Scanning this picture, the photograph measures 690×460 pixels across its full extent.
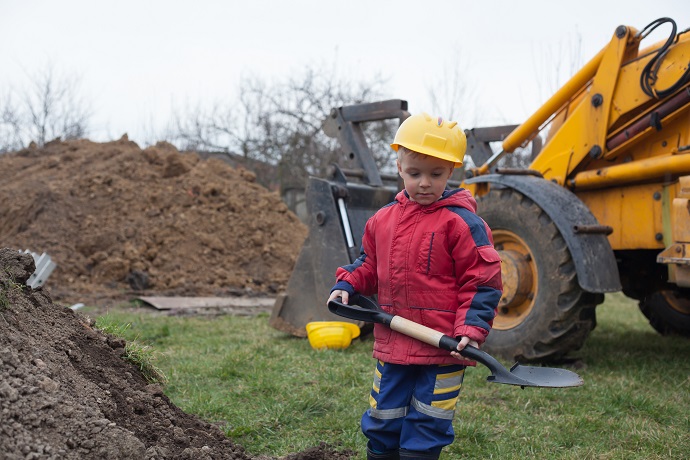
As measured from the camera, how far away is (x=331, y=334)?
5664 millimetres

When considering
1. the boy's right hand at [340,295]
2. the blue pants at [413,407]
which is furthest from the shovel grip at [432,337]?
the boy's right hand at [340,295]

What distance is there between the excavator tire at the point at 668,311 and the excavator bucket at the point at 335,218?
2.73m

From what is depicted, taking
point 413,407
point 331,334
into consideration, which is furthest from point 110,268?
point 413,407

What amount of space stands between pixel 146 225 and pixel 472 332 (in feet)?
31.1

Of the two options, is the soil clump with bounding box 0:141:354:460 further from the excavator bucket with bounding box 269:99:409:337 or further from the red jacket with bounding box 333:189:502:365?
the excavator bucket with bounding box 269:99:409:337

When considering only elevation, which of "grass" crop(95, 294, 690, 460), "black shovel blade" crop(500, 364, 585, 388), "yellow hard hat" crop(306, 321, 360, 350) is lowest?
"grass" crop(95, 294, 690, 460)

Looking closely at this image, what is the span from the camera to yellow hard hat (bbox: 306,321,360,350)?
5.64 meters

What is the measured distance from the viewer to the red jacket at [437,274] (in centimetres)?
259

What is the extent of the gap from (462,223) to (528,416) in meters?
1.78

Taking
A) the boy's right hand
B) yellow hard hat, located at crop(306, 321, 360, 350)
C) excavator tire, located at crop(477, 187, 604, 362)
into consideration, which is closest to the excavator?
excavator tire, located at crop(477, 187, 604, 362)

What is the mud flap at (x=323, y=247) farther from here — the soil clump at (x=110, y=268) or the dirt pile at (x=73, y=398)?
the dirt pile at (x=73, y=398)

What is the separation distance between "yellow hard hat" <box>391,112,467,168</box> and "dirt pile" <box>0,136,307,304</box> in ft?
23.3

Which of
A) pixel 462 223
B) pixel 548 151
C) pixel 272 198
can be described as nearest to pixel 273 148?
pixel 272 198

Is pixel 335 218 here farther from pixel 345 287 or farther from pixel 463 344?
pixel 463 344
